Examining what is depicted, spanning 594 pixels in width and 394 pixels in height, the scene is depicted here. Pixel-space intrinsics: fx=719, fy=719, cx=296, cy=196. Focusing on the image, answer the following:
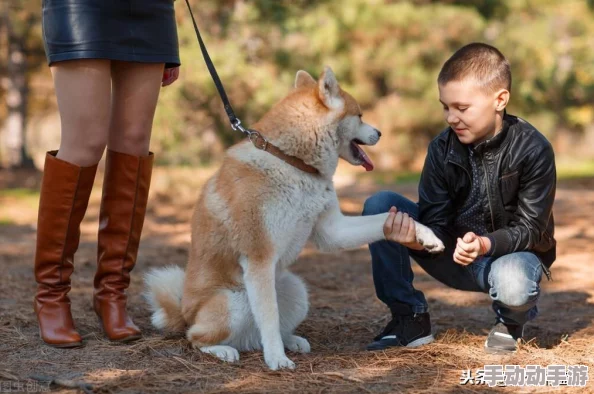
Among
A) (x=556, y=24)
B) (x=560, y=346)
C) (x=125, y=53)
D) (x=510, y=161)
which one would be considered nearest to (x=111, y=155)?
(x=125, y=53)

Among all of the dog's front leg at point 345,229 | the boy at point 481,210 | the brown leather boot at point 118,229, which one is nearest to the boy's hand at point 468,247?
the boy at point 481,210

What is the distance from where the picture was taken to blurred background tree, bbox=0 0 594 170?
8.29 m

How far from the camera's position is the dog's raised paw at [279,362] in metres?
2.64

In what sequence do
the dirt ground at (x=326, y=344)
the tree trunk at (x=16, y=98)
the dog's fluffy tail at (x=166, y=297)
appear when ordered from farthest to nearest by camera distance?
the tree trunk at (x=16, y=98)
the dog's fluffy tail at (x=166, y=297)
the dirt ground at (x=326, y=344)

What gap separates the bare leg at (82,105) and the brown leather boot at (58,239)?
6 cm

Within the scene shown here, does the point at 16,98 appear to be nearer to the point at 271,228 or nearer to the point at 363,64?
the point at 363,64

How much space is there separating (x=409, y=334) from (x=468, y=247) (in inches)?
22.0

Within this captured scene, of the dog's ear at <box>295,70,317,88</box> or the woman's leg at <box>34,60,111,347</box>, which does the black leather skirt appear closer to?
the woman's leg at <box>34,60,111,347</box>

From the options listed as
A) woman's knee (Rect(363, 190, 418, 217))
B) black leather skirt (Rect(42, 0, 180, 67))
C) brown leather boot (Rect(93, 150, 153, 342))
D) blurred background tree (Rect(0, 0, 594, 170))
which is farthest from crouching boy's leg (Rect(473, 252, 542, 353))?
blurred background tree (Rect(0, 0, 594, 170))

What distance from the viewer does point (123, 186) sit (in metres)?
3.03

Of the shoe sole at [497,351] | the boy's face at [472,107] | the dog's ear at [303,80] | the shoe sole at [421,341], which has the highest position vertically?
the dog's ear at [303,80]

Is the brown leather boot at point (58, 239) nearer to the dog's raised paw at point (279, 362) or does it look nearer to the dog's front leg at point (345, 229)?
the dog's raised paw at point (279, 362)

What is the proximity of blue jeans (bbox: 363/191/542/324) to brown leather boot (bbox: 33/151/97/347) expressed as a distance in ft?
3.99

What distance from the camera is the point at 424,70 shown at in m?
12.9
